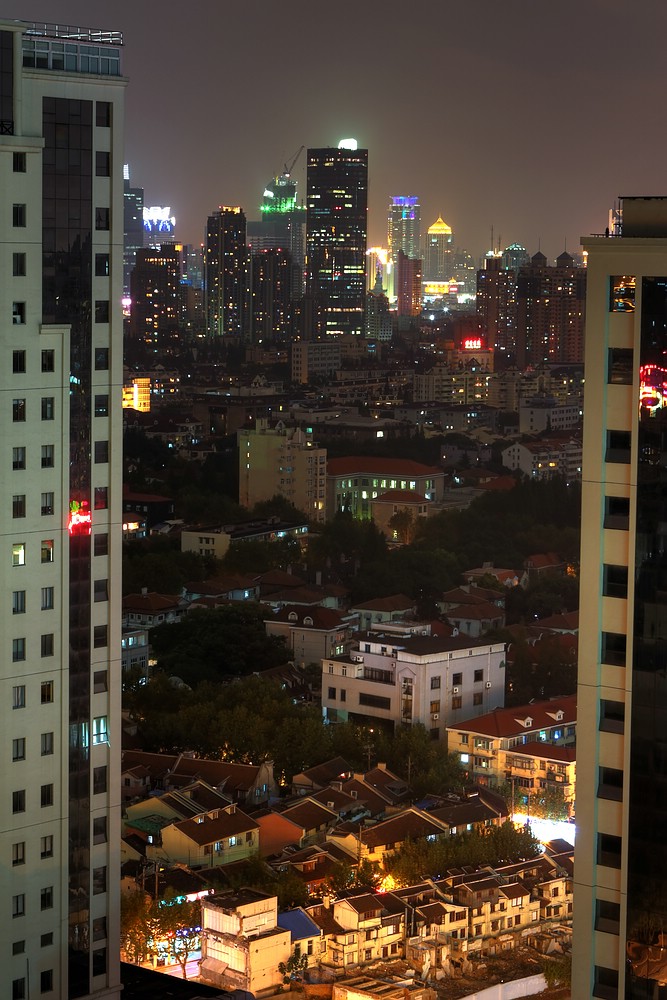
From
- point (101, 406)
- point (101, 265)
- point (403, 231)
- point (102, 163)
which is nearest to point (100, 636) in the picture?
point (101, 406)

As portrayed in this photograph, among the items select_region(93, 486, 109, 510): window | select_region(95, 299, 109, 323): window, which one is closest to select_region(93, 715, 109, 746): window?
select_region(93, 486, 109, 510): window

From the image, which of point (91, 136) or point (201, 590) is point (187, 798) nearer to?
point (91, 136)

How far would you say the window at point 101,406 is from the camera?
538 centimetres

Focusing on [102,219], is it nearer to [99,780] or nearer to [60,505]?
[60,505]

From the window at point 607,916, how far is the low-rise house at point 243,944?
10.1ft

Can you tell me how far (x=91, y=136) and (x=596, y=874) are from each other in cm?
263

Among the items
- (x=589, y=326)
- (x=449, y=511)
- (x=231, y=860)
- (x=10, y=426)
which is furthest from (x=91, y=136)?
(x=449, y=511)

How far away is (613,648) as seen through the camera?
13.3 ft

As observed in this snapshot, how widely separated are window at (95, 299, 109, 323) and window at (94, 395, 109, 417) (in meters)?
0.23

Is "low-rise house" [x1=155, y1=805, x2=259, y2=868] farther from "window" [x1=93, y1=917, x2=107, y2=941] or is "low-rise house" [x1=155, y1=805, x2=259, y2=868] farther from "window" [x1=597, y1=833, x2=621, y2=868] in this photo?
"window" [x1=597, y1=833, x2=621, y2=868]

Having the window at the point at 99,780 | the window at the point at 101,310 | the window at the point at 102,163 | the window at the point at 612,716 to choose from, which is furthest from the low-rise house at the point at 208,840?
the window at the point at 612,716

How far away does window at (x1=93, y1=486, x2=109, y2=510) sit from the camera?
17.7 ft

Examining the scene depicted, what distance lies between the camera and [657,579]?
4.04 metres

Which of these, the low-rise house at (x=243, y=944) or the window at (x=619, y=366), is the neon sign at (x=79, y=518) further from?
the low-rise house at (x=243, y=944)
